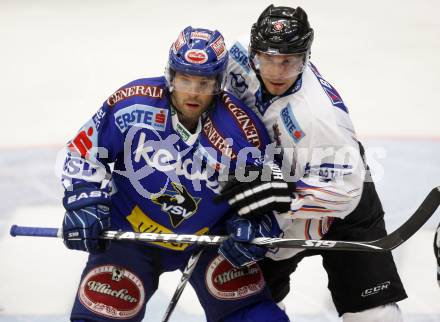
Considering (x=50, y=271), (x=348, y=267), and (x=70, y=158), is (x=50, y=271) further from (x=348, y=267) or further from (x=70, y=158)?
(x=348, y=267)

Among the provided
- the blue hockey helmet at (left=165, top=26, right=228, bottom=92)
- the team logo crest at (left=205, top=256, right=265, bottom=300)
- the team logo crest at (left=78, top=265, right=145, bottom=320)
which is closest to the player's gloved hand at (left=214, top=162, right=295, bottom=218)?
the team logo crest at (left=205, top=256, right=265, bottom=300)

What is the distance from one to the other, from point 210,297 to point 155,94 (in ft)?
2.49

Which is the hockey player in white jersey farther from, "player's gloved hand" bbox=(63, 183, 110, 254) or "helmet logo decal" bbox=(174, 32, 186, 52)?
"player's gloved hand" bbox=(63, 183, 110, 254)

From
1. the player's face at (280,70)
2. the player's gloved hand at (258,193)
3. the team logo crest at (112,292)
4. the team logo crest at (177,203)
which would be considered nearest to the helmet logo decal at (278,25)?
the player's face at (280,70)

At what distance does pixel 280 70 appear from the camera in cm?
331

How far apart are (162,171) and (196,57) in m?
0.42

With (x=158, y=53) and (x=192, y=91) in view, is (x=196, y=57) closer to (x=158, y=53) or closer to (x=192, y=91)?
(x=192, y=91)

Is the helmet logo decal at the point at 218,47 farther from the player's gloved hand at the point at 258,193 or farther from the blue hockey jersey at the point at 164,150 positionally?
the player's gloved hand at the point at 258,193

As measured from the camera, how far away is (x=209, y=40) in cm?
320

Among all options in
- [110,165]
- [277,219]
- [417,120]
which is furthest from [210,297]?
[417,120]

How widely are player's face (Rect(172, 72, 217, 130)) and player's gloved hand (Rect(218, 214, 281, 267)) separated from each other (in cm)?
42

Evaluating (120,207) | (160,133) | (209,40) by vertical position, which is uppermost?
(209,40)

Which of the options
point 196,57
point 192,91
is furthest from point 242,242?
point 196,57

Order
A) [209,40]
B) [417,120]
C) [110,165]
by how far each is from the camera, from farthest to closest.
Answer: [417,120], [110,165], [209,40]
